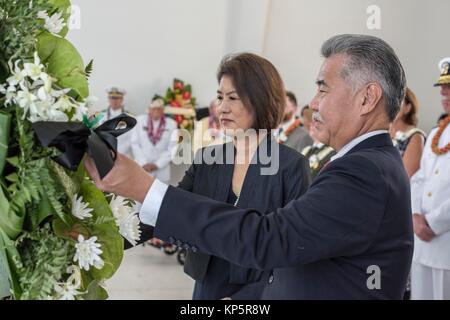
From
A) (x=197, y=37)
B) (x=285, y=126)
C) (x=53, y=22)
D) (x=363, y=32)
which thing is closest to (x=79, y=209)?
(x=53, y=22)

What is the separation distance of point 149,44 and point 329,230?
837 centimetres

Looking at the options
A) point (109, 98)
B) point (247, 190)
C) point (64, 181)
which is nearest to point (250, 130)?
point (247, 190)

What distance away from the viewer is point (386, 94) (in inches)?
57.4

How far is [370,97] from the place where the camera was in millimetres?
1445

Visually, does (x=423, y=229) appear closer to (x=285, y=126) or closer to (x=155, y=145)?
(x=285, y=126)

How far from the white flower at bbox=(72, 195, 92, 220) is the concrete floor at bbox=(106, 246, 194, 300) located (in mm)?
3683

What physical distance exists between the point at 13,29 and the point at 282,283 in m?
0.84

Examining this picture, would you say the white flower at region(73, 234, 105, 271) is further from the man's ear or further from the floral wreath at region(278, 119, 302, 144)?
the floral wreath at region(278, 119, 302, 144)

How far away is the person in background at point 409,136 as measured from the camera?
3988mm

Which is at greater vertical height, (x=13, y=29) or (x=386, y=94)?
(x=13, y=29)

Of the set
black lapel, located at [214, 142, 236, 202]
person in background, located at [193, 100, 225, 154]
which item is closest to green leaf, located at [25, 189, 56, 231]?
black lapel, located at [214, 142, 236, 202]

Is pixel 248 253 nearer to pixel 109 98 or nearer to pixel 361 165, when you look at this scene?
pixel 361 165

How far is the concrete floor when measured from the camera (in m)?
4.97

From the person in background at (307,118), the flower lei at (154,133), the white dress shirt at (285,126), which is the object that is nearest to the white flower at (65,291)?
the white dress shirt at (285,126)
